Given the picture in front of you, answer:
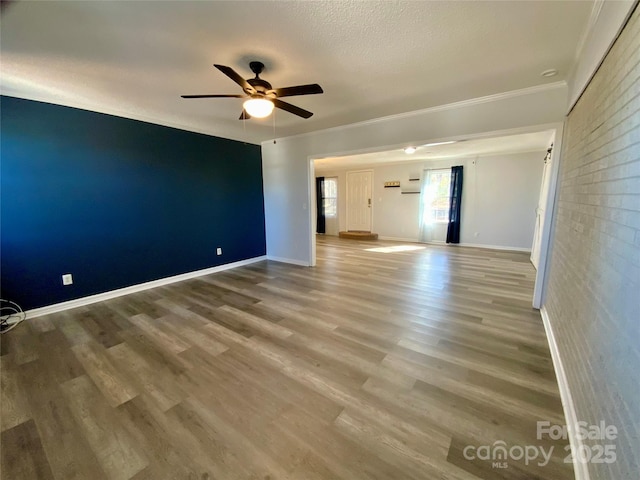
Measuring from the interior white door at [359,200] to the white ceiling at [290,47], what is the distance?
497cm

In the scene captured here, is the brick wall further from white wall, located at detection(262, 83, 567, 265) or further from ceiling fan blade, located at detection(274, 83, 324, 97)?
ceiling fan blade, located at detection(274, 83, 324, 97)

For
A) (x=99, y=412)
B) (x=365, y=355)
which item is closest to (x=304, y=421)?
(x=365, y=355)

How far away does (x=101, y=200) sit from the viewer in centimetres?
330

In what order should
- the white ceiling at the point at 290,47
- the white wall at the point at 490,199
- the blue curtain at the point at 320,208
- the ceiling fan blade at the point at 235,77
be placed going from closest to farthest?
the white ceiling at the point at 290,47, the ceiling fan blade at the point at 235,77, the white wall at the point at 490,199, the blue curtain at the point at 320,208

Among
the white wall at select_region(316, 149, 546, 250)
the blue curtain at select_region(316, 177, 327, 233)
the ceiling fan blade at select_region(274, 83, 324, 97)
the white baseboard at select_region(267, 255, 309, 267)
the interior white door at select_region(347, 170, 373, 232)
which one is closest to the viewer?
the ceiling fan blade at select_region(274, 83, 324, 97)

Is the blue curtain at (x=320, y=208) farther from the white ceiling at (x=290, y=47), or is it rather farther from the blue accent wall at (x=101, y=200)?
the white ceiling at (x=290, y=47)

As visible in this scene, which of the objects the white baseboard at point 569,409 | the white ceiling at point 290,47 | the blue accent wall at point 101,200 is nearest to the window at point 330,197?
the blue accent wall at point 101,200

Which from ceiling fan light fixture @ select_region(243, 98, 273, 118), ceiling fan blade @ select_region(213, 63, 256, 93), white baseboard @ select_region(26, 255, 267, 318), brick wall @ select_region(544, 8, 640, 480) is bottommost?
white baseboard @ select_region(26, 255, 267, 318)

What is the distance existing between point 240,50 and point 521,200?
6512mm

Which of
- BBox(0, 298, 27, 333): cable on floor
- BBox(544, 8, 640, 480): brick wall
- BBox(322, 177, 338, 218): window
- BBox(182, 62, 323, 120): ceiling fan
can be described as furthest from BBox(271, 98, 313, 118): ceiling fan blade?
BBox(322, 177, 338, 218): window

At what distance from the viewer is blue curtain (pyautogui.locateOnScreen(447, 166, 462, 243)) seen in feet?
21.0

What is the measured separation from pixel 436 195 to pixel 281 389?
655cm

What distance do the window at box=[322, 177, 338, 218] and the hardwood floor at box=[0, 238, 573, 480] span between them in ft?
18.9

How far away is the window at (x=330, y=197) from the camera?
8617 millimetres
